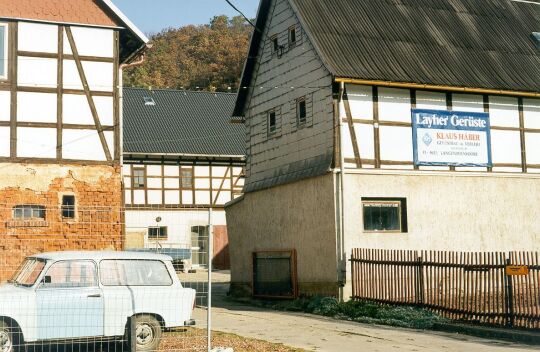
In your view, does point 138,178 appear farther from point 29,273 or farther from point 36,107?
point 29,273

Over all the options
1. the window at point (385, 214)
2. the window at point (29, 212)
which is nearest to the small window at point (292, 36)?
the window at point (385, 214)

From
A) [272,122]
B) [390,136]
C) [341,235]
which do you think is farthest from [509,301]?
[272,122]

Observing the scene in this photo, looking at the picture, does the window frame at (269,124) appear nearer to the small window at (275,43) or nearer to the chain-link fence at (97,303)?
the small window at (275,43)

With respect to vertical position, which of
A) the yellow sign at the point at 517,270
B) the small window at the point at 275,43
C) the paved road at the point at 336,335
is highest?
the small window at the point at 275,43

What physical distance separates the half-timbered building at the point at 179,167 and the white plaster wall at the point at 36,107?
664 inches

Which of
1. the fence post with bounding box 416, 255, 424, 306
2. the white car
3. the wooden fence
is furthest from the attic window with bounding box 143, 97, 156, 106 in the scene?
the white car

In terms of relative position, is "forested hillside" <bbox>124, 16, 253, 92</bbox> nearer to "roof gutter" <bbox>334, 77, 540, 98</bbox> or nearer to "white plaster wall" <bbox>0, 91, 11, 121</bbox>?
"white plaster wall" <bbox>0, 91, 11, 121</bbox>

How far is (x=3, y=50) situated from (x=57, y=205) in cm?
479

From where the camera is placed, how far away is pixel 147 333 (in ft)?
40.2

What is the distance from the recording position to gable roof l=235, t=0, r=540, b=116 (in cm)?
2178

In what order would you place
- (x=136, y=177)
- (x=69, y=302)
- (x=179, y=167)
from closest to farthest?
(x=69, y=302), (x=136, y=177), (x=179, y=167)

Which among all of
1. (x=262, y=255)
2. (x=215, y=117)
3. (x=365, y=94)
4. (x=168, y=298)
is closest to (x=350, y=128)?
(x=365, y=94)

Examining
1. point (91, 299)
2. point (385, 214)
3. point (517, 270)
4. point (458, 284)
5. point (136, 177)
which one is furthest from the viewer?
point (136, 177)

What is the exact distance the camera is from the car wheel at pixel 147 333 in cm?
1214
